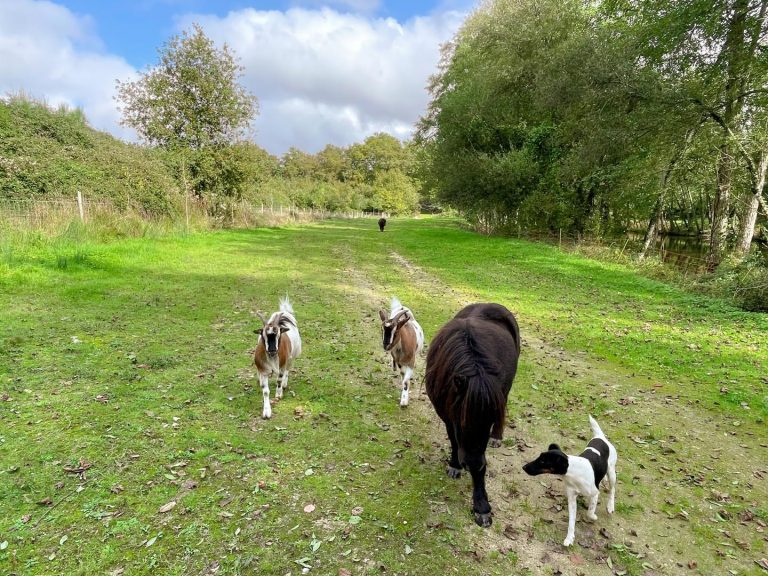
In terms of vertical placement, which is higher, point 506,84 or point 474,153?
point 506,84

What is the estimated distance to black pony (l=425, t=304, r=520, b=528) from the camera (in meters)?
3.57

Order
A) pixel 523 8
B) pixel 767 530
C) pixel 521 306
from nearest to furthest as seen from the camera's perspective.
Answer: pixel 767 530, pixel 521 306, pixel 523 8

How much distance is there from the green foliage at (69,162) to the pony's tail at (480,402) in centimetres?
2071

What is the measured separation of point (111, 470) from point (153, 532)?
1.15m

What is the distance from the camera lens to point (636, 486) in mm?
4531

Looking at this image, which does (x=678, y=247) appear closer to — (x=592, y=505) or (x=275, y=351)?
(x=592, y=505)

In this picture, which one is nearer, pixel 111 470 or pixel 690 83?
pixel 111 470

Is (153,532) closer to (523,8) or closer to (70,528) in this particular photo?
(70,528)

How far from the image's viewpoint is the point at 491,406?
3564 millimetres

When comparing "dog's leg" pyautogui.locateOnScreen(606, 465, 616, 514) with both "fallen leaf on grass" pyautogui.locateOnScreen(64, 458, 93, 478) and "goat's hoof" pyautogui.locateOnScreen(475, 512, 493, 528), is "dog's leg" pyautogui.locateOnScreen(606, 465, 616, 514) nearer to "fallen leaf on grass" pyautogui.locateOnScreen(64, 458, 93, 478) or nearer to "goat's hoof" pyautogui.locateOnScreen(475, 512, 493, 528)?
"goat's hoof" pyautogui.locateOnScreen(475, 512, 493, 528)

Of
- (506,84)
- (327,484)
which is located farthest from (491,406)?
(506,84)

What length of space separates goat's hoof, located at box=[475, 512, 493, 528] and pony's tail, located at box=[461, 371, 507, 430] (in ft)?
3.28

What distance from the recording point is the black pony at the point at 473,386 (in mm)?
3572

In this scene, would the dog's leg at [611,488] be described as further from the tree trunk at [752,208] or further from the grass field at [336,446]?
the tree trunk at [752,208]
